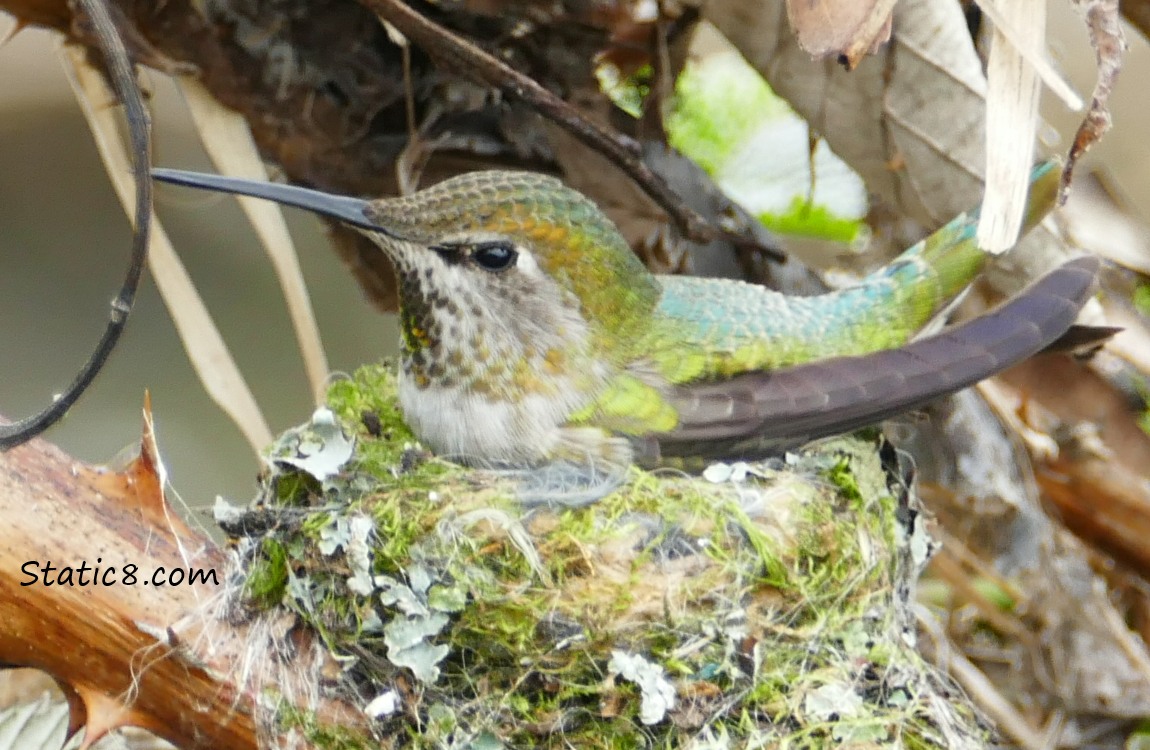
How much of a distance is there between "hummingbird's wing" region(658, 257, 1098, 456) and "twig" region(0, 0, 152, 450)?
1009mm

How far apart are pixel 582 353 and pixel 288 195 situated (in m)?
0.56

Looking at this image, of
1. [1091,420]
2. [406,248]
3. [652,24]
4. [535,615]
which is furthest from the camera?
[652,24]

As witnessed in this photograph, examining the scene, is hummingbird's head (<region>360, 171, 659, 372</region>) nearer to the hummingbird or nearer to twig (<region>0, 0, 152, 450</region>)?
the hummingbird

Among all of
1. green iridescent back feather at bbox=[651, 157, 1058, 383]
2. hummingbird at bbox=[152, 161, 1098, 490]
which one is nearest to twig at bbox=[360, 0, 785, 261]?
green iridescent back feather at bbox=[651, 157, 1058, 383]

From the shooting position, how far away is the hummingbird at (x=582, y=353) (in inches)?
72.0

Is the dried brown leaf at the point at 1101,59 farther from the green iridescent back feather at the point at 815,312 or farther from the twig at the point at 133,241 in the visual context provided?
the twig at the point at 133,241


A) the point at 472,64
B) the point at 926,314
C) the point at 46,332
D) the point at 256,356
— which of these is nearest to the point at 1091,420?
the point at 926,314

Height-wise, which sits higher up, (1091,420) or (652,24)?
(652,24)

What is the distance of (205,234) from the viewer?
3420 mm

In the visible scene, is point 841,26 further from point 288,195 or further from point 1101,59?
point 288,195

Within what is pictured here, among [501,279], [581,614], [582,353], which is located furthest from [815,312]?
[581,614]

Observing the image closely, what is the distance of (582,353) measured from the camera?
1.94 meters

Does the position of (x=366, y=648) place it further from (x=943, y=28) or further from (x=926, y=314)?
(x=943, y=28)

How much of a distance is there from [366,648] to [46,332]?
86.9 inches
